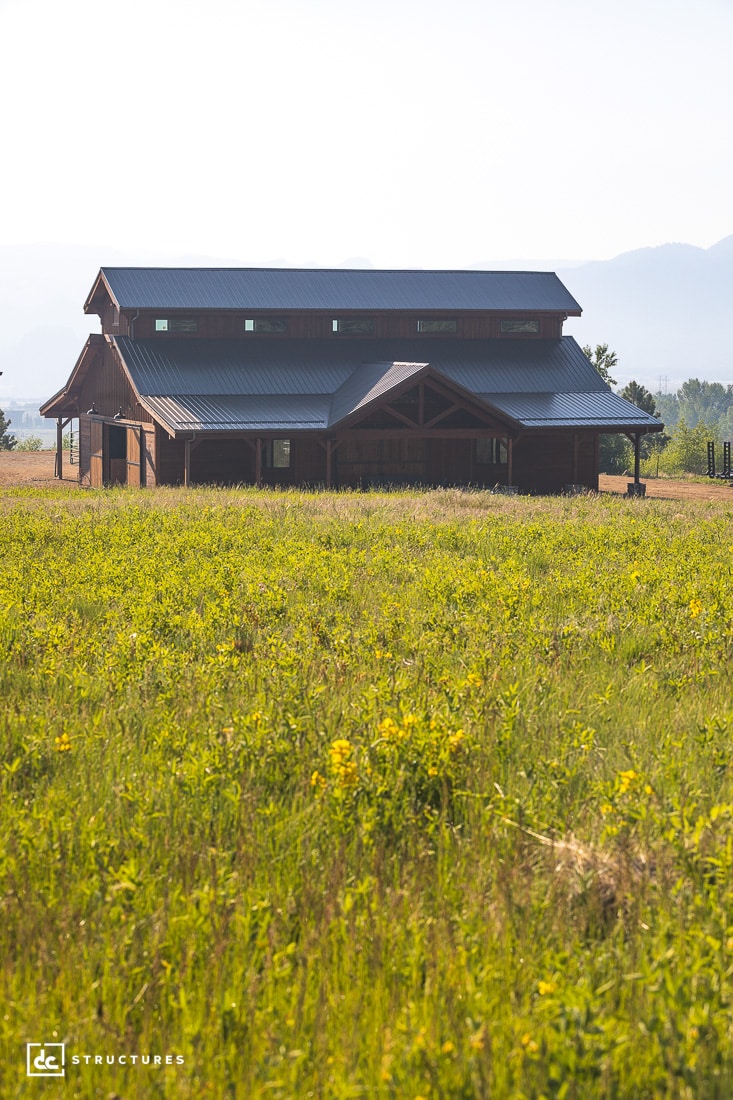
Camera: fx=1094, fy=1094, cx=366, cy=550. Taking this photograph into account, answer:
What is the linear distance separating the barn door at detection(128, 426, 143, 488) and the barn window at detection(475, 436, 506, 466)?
12.1 meters

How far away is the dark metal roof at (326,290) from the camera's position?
40969 mm

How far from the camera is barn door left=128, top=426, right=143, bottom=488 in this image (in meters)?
38.9

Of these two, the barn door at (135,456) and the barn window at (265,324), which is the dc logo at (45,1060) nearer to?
the barn door at (135,456)

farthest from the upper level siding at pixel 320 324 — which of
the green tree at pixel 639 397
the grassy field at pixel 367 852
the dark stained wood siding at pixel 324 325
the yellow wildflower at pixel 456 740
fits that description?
the yellow wildflower at pixel 456 740

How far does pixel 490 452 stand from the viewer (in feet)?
131

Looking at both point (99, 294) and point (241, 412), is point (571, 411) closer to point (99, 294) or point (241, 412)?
point (241, 412)

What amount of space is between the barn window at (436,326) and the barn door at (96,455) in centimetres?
1327

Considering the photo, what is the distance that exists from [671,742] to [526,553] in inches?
348

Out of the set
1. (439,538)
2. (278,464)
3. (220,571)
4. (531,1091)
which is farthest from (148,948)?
(278,464)

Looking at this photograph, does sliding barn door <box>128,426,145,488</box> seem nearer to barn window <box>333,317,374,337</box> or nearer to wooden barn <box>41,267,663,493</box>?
wooden barn <box>41,267,663,493</box>

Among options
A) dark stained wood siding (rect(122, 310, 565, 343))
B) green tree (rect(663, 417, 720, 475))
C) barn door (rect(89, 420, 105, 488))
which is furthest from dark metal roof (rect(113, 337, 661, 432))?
green tree (rect(663, 417, 720, 475))

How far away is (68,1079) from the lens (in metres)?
3.40

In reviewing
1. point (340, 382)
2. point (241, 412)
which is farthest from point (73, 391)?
point (241, 412)

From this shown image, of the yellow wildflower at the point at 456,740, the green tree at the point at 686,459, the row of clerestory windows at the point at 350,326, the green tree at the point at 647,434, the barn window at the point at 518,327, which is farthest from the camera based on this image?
the green tree at the point at 647,434
